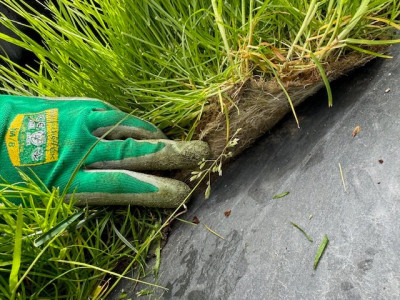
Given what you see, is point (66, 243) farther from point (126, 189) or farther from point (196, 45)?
point (196, 45)

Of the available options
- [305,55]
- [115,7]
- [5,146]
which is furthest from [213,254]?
[115,7]

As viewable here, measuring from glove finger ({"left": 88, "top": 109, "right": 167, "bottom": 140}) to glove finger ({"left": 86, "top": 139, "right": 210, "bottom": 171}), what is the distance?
4 cm

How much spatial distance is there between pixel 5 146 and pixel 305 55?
0.83m

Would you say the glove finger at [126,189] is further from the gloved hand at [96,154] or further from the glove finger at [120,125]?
the glove finger at [120,125]

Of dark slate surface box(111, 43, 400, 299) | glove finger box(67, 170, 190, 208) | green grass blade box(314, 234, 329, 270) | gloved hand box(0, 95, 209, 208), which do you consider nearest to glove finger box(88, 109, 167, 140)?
gloved hand box(0, 95, 209, 208)

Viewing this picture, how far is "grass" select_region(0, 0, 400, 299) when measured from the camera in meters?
0.91

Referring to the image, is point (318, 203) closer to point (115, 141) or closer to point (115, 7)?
point (115, 141)

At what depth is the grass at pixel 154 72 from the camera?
0.91 m

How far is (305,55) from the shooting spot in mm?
919

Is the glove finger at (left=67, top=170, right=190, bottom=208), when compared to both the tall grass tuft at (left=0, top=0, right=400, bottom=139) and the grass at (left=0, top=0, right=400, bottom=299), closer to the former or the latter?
the grass at (left=0, top=0, right=400, bottom=299)

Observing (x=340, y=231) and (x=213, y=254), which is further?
(x=213, y=254)

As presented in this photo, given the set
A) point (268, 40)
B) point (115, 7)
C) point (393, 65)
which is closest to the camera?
point (393, 65)

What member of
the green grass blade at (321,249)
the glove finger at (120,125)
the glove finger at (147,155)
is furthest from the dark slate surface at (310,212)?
the glove finger at (120,125)

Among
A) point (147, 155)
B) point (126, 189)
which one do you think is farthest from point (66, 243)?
point (147, 155)
